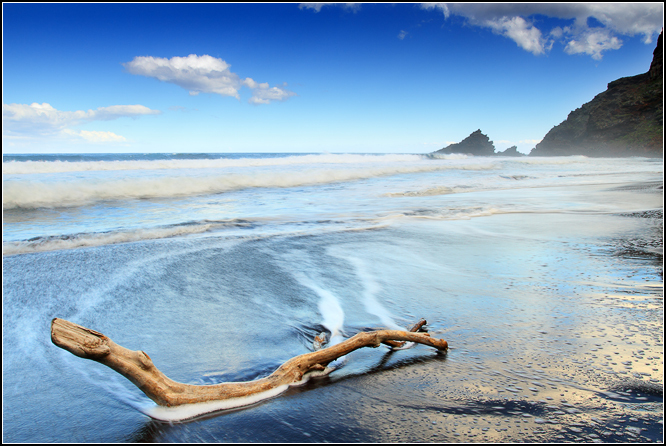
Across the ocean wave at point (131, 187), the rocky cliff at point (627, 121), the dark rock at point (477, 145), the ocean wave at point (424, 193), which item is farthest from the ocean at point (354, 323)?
the dark rock at point (477, 145)

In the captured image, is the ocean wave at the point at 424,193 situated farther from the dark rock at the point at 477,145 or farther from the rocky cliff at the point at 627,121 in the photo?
the dark rock at the point at 477,145

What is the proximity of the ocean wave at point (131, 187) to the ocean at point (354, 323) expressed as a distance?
4.31 metres

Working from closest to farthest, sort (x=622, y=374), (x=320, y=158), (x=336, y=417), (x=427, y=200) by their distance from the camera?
1. (x=336, y=417)
2. (x=622, y=374)
3. (x=427, y=200)
4. (x=320, y=158)

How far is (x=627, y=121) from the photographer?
182ft

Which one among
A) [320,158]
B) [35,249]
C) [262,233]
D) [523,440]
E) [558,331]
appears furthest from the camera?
[320,158]

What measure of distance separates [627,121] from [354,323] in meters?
70.9

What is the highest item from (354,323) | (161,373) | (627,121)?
(627,121)

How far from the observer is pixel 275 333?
284 centimetres

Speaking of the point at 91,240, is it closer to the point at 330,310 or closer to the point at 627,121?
the point at 330,310

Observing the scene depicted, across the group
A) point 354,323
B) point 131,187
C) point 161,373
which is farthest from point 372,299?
point 131,187

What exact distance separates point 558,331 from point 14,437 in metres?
3.30

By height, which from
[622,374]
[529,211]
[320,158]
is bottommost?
[622,374]

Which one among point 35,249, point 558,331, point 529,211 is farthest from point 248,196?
point 558,331

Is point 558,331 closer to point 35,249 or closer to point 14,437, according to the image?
point 14,437
